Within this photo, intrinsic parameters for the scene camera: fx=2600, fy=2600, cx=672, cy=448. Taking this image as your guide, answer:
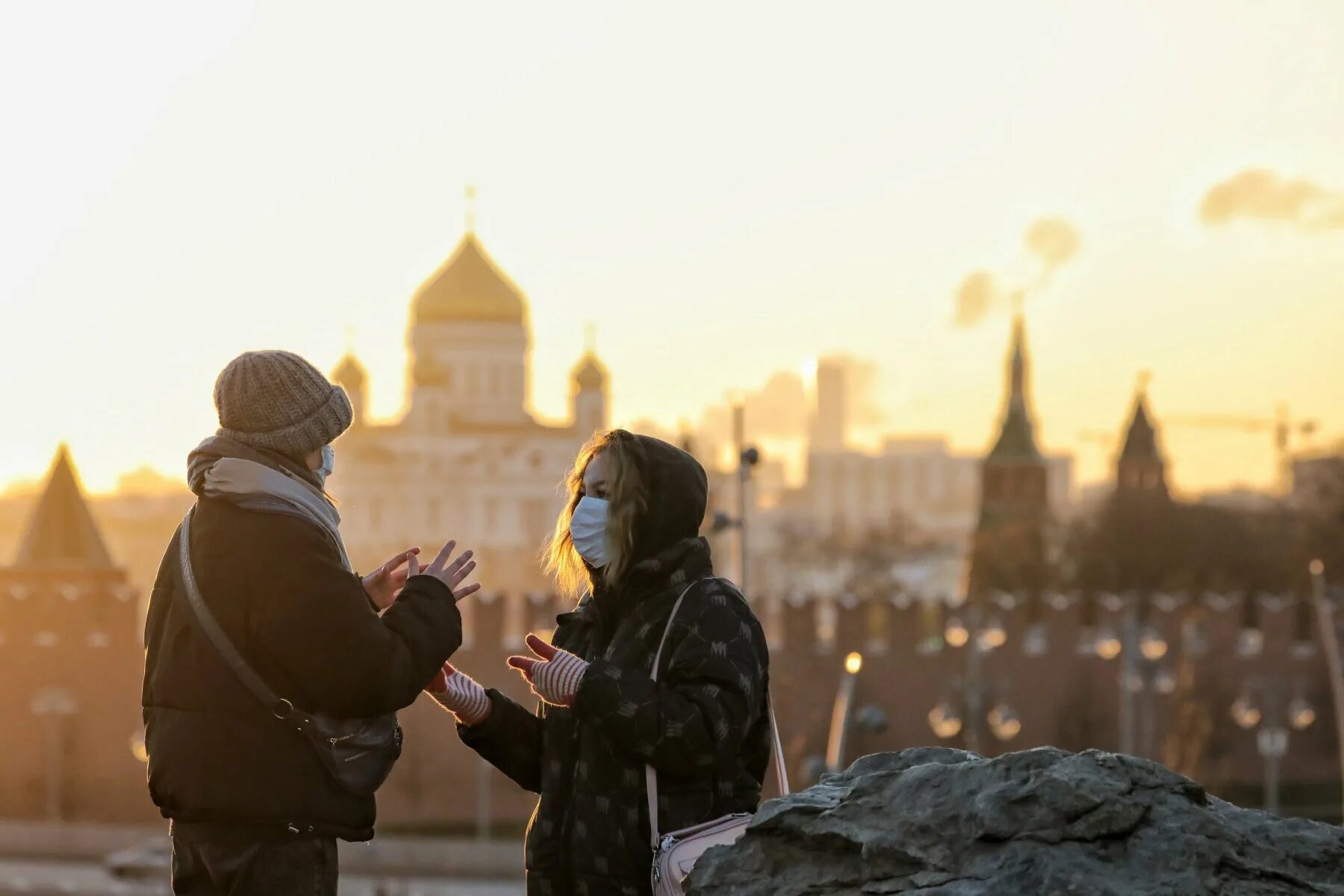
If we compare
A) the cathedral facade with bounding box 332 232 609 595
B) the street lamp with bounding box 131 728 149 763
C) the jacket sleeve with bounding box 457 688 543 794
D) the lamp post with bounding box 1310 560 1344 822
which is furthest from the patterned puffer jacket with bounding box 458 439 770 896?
the cathedral facade with bounding box 332 232 609 595

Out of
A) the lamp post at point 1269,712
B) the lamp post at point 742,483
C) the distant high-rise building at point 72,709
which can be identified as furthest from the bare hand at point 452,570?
the lamp post at point 1269,712

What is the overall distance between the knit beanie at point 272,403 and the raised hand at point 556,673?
1.75ft

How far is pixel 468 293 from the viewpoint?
76.5 meters

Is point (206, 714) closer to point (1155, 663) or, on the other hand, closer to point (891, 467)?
point (1155, 663)

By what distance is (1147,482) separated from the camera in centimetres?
6681

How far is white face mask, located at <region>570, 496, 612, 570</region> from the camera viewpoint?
4590 mm

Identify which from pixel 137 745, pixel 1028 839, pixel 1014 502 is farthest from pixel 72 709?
pixel 1014 502

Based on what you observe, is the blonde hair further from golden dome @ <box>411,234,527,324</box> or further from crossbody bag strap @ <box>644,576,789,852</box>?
golden dome @ <box>411,234,527,324</box>

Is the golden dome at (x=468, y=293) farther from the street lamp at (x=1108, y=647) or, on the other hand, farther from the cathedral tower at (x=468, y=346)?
the street lamp at (x=1108, y=647)

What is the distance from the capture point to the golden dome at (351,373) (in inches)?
2899

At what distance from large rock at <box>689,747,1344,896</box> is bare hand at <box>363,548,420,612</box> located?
792 mm

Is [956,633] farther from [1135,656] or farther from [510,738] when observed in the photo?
[510,738]

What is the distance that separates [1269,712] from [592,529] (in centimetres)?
3467

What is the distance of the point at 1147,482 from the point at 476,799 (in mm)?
34393
